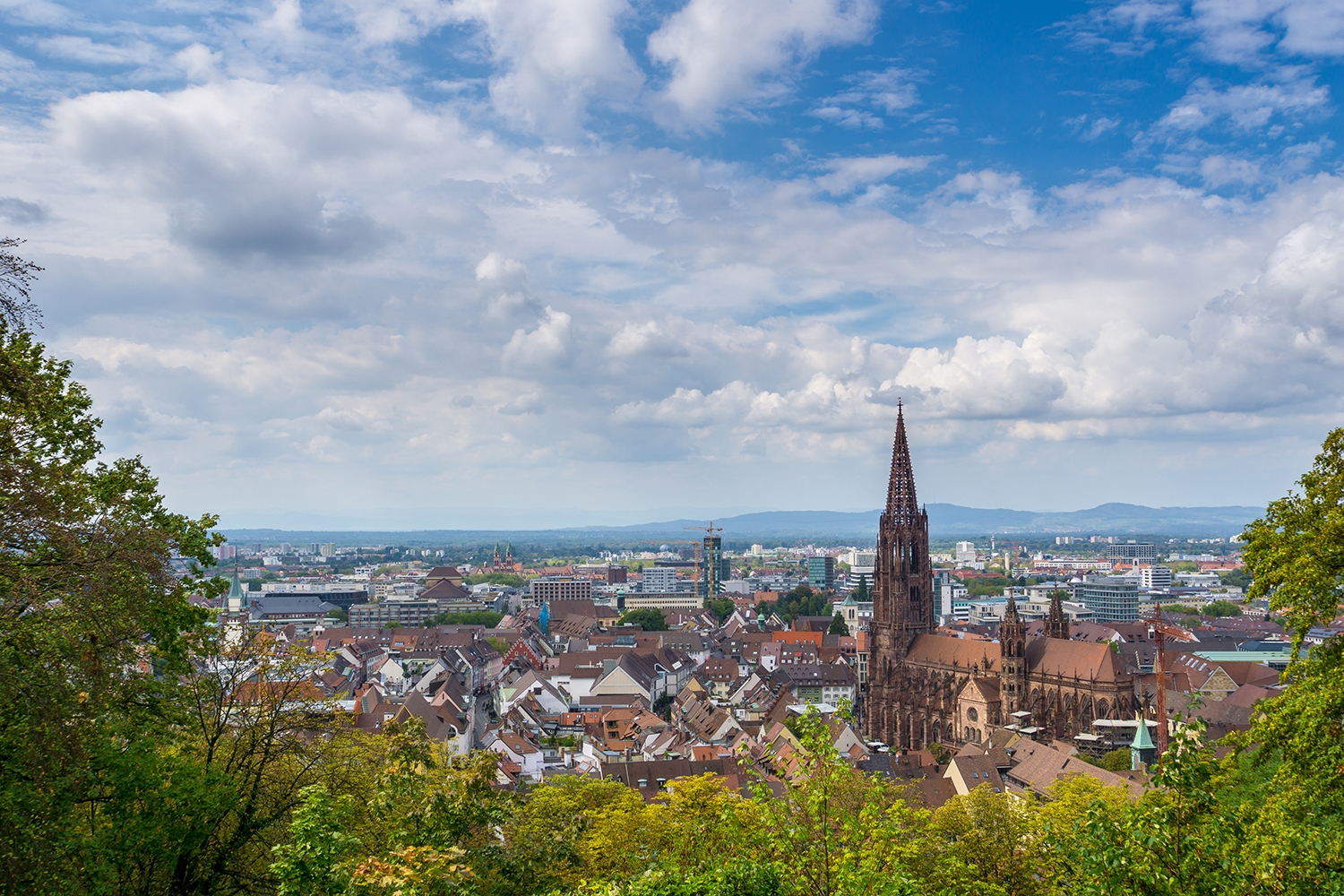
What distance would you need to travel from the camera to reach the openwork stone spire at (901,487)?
9538cm

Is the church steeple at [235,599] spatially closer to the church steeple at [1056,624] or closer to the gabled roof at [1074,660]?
the church steeple at [1056,624]

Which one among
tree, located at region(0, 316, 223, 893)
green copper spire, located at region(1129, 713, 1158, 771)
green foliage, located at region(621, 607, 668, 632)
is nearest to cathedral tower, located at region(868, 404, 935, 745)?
green copper spire, located at region(1129, 713, 1158, 771)

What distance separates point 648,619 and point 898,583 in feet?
210

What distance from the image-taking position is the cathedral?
77.0m

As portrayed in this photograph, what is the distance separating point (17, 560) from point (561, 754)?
55223mm

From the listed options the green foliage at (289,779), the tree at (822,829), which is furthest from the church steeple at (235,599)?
the tree at (822,829)

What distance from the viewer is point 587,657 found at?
100 meters

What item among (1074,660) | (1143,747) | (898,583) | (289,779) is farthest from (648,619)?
(289,779)

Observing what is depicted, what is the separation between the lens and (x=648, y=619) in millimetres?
152375

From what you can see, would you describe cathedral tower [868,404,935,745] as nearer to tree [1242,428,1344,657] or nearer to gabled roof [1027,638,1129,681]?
gabled roof [1027,638,1129,681]

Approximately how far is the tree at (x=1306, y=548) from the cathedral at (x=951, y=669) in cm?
5878

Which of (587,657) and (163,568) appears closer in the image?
(163,568)

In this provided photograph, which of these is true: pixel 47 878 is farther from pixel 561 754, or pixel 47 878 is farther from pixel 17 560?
pixel 561 754

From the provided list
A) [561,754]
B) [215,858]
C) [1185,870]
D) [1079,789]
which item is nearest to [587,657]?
[561,754]
